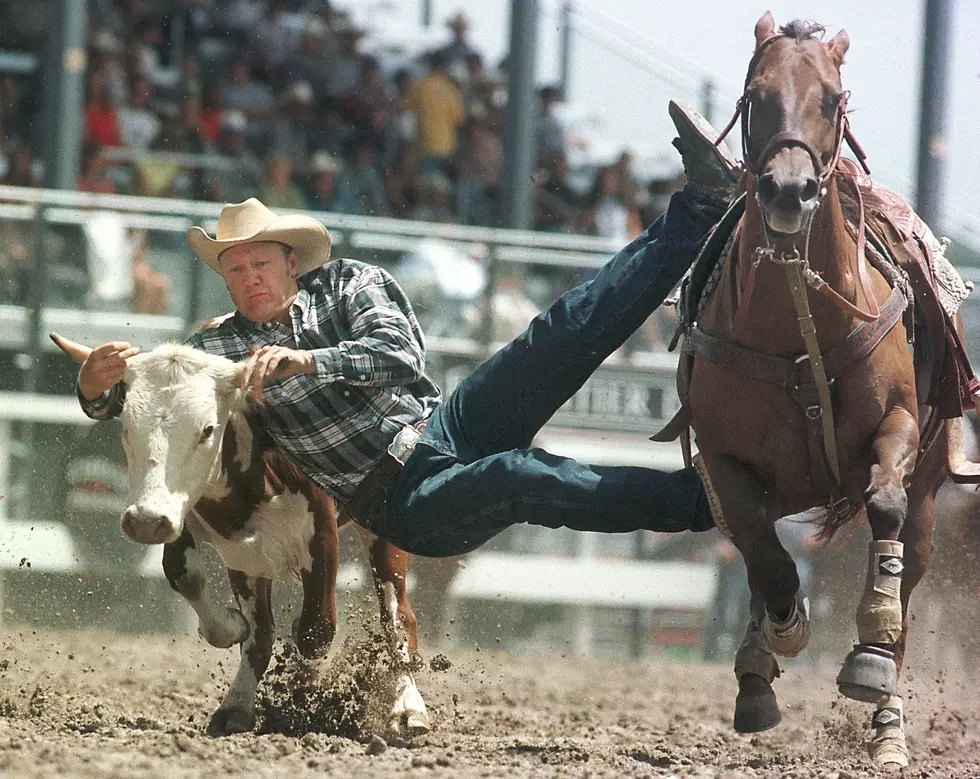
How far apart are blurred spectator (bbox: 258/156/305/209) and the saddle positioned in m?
4.15

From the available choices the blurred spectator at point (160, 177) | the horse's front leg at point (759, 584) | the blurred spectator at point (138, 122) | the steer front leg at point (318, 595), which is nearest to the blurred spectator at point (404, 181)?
the blurred spectator at point (160, 177)

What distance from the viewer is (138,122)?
8.77 meters

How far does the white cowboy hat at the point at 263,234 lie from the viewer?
4461 mm

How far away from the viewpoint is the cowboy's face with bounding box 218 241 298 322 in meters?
4.47

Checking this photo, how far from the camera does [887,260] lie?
4.14 meters

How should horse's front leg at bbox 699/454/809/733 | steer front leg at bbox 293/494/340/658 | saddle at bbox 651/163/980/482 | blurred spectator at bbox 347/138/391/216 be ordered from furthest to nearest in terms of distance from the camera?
blurred spectator at bbox 347/138/391/216 < steer front leg at bbox 293/494/340/658 < saddle at bbox 651/163/980/482 < horse's front leg at bbox 699/454/809/733

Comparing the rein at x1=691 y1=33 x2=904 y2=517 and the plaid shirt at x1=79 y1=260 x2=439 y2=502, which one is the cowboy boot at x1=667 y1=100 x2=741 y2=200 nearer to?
the rein at x1=691 y1=33 x2=904 y2=517

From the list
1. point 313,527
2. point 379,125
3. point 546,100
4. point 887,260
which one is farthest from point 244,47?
point 887,260

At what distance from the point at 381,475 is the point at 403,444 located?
117 mm

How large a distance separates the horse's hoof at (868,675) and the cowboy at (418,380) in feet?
1.97

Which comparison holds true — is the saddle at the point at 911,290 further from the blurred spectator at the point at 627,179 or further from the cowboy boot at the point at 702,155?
the blurred spectator at the point at 627,179

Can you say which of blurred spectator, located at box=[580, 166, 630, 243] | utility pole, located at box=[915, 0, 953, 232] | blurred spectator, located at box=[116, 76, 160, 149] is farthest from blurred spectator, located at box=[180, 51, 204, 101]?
utility pole, located at box=[915, 0, 953, 232]

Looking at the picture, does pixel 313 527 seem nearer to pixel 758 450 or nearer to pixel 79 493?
pixel 758 450

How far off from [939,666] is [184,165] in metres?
4.82
